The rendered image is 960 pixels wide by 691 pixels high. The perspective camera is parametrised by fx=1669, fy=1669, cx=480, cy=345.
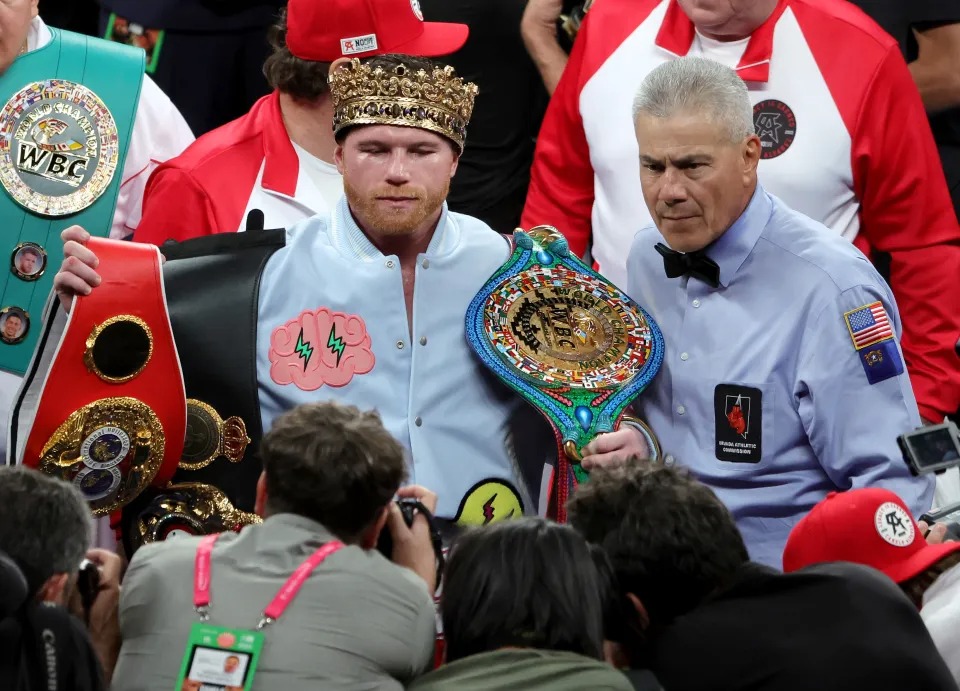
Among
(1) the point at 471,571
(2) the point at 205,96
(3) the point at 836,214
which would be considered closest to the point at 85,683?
(1) the point at 471,571

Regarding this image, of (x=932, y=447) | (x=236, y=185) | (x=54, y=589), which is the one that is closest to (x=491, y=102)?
(x=236, y=185)

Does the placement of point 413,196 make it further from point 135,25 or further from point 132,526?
point 135,25

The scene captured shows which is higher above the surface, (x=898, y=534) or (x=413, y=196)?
(x=413, y=196)

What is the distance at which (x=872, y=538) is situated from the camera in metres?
2.77

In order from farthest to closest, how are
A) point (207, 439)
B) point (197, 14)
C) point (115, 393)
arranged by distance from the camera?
point (197, 14) → point (207, 439) → point (115, 393)

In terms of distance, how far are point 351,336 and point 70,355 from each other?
2.01ft

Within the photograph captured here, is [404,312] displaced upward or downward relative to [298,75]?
downward

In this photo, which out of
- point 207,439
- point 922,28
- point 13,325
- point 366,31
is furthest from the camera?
point 922,28

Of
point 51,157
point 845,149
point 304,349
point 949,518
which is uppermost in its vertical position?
point 845,149

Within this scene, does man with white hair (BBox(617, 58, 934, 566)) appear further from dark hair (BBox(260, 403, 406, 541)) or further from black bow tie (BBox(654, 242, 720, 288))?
dark hair (BBox(260, 403, 406, 541))

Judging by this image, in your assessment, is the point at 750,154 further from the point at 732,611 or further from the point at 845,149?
the point at 732,611

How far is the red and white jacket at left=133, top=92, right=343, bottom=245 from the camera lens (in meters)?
4.04

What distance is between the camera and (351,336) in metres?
3.38

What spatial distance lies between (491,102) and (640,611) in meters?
2.50
